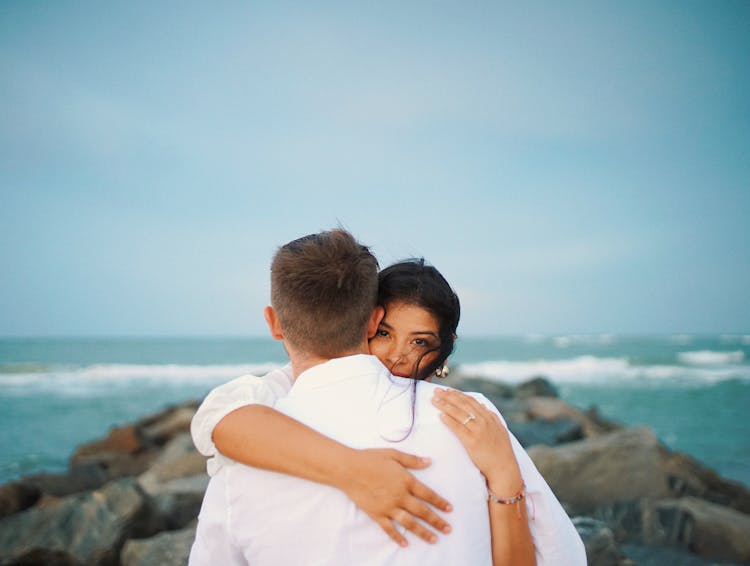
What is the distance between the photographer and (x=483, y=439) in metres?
1.54

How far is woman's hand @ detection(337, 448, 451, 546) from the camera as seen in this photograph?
142 centimetres

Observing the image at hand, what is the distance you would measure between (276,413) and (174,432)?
9.93m

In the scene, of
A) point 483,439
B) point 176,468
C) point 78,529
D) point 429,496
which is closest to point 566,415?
point 176,468

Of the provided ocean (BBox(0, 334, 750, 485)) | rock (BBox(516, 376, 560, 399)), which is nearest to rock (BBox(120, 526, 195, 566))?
ocean (BBox(0, 334, 750, 485))

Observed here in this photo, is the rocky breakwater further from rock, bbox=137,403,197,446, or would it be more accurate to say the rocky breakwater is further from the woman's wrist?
the woman's wrist

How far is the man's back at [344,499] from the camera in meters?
1.45

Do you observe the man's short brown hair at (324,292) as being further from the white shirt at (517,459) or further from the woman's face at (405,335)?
the woman's face at (405,335)

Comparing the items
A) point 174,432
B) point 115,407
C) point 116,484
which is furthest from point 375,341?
point 115,407

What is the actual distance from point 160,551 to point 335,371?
125 inches

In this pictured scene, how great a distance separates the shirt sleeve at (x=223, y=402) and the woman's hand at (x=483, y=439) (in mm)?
531

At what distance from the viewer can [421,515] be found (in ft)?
4.69

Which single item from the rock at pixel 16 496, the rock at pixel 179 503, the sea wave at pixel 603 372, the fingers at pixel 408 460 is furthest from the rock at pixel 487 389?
the fingers at pixel 408 460

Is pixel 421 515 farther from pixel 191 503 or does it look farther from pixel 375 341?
pixel 191 503

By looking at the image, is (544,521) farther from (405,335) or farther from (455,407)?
(405,335)
